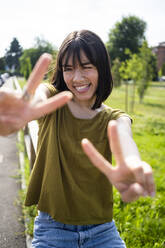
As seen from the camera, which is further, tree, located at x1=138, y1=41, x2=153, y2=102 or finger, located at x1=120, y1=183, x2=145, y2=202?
tree, located at x1=138, y1=41, x2=153, y2=102

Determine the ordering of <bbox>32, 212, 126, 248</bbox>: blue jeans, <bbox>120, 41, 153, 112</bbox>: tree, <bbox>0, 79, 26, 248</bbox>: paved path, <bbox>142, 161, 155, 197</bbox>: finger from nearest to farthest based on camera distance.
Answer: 1. <bbox>142, 161, 155, 197</bbox>: finger
2. <bbox>32, 212, 126, 248</bbox>: blue jeans
3. <bbox>0, 79, 26, 248</bbox>: paved path
4. <bbox>120, 41, 153, 112</bbox>: tree

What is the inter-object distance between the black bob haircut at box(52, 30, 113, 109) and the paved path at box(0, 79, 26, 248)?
1849mm

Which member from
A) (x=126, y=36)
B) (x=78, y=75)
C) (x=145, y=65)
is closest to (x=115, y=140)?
(x=78, y=75)

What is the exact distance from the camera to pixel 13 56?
255 feet

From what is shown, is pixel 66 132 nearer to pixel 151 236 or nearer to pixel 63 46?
pixel 63 46

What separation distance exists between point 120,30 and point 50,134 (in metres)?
53.7

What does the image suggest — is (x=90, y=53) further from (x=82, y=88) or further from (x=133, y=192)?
(x=133, y=192)

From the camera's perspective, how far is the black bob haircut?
170 cm

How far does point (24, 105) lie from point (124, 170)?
0.50 m

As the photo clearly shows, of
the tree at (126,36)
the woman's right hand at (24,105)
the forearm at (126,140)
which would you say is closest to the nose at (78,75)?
the forearm at (126,140)

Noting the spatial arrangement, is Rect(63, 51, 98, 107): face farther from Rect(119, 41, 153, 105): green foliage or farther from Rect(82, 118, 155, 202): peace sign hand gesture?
Rect(119, 41, 153, 105): green foliage

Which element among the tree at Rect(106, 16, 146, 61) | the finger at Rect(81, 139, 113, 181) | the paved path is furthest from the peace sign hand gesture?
the tree at Rect(106, 16, 146, 61)

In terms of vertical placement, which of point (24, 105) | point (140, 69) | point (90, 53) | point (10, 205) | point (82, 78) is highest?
point (140, 69)

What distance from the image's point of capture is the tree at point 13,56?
73.8 metres
